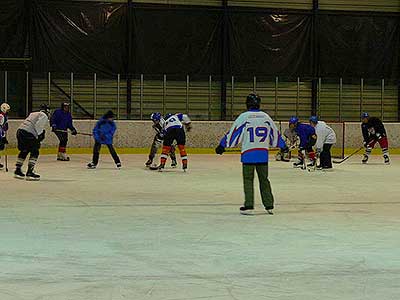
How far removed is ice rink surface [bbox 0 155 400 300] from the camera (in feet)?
17.6

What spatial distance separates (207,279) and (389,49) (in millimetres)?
20789

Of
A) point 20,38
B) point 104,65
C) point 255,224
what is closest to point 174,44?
point 104,65

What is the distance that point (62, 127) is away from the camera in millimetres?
19047

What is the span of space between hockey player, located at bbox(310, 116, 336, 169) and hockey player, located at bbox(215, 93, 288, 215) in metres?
7.33

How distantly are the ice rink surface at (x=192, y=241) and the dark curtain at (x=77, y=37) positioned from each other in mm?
9665

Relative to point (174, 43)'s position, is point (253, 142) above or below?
below

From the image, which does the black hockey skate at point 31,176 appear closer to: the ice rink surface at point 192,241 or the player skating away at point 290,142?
the ice rink surface at point 192,241

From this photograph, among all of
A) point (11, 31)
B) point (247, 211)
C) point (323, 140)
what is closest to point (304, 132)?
point (323, 140)

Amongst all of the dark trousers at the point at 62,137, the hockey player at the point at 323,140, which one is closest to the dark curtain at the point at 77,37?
the dark trousers at the point at 62,137

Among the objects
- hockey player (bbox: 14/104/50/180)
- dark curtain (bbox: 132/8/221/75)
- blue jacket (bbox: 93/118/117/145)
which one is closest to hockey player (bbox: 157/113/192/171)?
blue jacket (bbox: 93/118/117/145)

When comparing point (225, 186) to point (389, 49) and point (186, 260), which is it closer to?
point (186, 260)

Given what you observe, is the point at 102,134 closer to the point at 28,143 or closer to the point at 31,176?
the point at 31,176

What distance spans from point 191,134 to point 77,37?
4.33m

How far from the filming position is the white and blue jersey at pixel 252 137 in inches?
365
